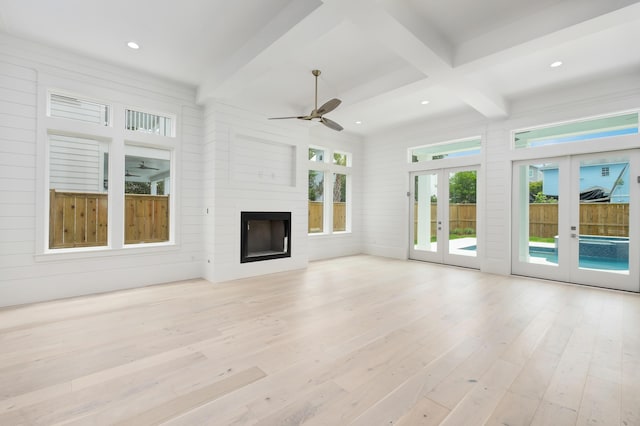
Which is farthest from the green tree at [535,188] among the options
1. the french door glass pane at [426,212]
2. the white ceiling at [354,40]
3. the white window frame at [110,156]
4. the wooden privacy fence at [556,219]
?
the white window frame at [110,156]

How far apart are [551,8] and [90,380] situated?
16.9 ft

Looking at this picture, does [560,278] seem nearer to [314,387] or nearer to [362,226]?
[362,226]

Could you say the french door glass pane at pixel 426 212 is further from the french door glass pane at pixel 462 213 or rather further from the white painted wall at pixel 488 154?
the french door glass pane at pixel 462 213

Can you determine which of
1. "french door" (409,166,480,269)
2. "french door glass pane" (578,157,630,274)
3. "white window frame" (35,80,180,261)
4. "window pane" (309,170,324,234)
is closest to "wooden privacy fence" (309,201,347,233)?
"window pane" (309,170,324,234)

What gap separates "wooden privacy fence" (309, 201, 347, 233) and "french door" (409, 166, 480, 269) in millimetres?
1731

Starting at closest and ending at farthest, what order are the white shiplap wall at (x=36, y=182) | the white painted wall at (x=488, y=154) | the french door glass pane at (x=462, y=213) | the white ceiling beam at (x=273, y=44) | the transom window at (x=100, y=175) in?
1. the white ceiling beam at (x=273, y=44)
2. the white shiplap wall at (x=36, y=182)
3. the transom window at (x=100, y=175)
4. the white painted wall at (x=488, y=154)
5. the french door glass pane at (x=462, y=213)

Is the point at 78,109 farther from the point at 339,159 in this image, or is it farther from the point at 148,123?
the point at 339,159

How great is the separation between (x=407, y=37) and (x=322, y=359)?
3.22m

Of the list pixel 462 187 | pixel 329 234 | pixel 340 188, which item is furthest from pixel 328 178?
pixel 462 187

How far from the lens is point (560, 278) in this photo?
16.3 ft

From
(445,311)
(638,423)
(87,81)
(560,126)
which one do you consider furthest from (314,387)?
(560,126)

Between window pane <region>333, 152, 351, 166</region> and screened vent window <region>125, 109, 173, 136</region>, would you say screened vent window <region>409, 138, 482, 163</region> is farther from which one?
screened vent window <region>125, 109, 173, 136</region>

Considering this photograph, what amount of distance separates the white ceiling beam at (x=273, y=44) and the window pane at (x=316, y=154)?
2756 mm

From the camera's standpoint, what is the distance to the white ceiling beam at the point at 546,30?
2689 mm
